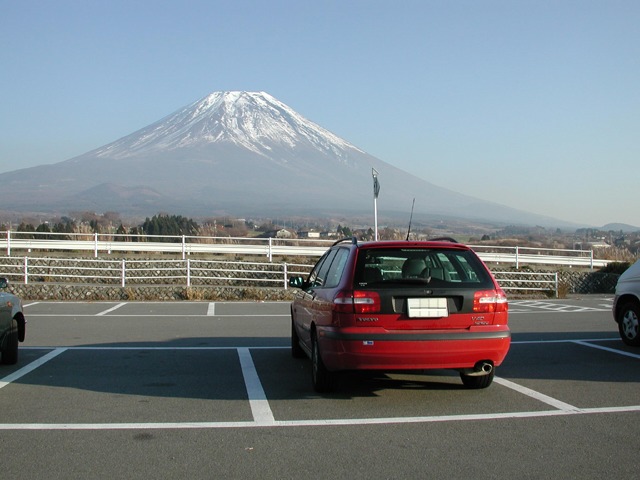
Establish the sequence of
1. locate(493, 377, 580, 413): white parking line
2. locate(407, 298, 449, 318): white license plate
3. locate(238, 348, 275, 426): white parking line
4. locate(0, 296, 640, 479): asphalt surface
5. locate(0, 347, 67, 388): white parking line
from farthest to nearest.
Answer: locate(0, 347, 67, 388): white parking line
locate(407, 298, 449, 318): white license plate
locate(493, 377, 580, 413): white parking line
locate(238, 348, 275, 426): white parking line
locate(0, 296, 640, 479): asphalt surface

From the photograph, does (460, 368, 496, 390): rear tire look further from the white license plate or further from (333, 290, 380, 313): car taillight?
(333, 290, 380, 313): car taillight

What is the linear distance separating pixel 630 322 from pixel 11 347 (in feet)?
26.1

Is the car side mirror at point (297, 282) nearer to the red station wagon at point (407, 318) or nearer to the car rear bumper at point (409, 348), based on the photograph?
the red station wagon at point (407, 318)

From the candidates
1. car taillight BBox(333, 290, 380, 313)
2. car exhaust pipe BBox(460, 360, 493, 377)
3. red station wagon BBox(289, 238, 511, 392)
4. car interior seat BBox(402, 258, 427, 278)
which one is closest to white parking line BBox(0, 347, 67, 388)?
red station wagon BBox(289, 238, 511, 392)

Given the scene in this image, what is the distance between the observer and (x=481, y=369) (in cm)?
745

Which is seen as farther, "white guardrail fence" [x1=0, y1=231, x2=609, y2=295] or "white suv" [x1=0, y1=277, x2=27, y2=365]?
"white guardrail fence" [x1=0, y1=231, x2=609, y2=295]

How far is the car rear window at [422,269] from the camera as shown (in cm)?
737

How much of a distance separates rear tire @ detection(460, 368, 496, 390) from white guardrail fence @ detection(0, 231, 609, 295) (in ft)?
49.3

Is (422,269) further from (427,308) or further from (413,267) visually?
(427,308)

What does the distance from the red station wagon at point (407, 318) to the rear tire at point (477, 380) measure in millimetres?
170

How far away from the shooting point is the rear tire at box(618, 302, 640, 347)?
35.8 feet

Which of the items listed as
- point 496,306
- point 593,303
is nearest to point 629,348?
point 496,306

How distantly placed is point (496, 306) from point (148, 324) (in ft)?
28.8

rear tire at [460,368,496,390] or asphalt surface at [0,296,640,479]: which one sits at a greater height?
rear tire at [460,368,496,390]
